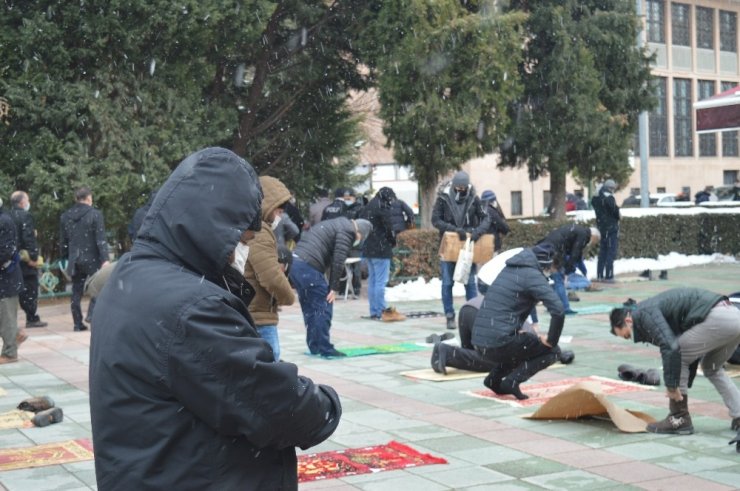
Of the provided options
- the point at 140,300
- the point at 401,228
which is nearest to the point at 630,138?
the point at 401,228

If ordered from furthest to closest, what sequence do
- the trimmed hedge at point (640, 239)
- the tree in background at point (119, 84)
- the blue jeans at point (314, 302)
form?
the trimmed hedge at point (640, 239) → the tree in background at point (119, 84) → the blue jeans at point (314, 302)

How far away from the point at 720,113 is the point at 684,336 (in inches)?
242

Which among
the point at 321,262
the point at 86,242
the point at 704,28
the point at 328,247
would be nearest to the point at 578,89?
the point at 86,242

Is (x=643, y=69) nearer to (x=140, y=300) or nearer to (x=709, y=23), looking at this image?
(x=140, y=300)

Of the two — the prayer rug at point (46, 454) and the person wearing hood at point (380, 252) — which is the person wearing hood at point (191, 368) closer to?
the prayer rug at point (46, 454)

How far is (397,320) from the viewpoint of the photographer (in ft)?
48.1

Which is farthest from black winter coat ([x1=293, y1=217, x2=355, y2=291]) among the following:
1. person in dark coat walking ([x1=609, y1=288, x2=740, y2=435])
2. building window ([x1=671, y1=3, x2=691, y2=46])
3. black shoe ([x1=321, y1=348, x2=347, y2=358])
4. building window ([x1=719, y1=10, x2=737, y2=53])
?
building window ([x1=719, y1=10, x2=737, y2=53])

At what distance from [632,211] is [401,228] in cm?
1133

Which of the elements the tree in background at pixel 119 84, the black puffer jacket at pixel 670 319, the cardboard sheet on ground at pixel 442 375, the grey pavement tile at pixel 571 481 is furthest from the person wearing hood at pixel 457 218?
the grey pavement tile at pixel 571 481

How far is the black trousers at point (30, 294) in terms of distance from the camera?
14281mm

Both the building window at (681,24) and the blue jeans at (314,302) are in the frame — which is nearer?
the blue jeans at (314,302)

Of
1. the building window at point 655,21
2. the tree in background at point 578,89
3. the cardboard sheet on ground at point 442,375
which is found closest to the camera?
the cardboard sheet on ground at point 442,375

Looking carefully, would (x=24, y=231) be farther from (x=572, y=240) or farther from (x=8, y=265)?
(x=572, y=240)

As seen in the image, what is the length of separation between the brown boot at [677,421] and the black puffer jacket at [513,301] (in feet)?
4.53
